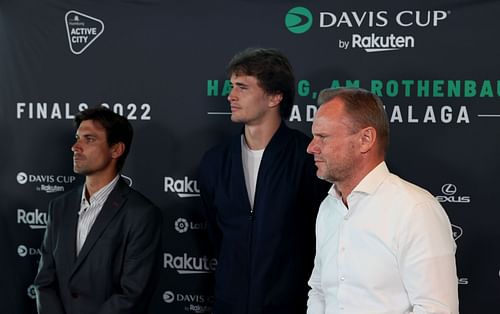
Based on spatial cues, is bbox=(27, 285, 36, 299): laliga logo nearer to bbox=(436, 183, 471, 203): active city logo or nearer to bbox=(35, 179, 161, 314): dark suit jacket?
bbox=(35, 179, 161, 314): dark suit jacket

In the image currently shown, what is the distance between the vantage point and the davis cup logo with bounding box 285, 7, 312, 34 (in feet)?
A: 11.3

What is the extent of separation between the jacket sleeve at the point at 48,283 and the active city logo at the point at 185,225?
79 cm

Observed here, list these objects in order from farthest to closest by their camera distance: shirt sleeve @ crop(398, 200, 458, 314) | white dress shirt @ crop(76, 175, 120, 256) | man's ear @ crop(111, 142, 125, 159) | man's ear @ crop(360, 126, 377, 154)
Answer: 1. man's ear @ crop(111, 142, 125, 159)
2. white dress shirt @ crop(76, 175, 120, 256)
3. man's ear @ crop(360, 126, 377, 154)
4. shirt sleeve @ crop(398, 200, 458, 314)

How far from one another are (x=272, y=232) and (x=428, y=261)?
39.4 inches

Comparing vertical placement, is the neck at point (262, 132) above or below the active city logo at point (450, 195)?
above

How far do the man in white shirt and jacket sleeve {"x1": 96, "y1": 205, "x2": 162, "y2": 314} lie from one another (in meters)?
0.93

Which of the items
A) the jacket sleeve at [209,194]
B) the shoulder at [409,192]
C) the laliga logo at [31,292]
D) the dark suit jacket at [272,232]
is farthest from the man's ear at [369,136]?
the laliga logo at [31,292]

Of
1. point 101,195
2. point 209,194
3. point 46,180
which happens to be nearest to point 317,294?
point 209,194

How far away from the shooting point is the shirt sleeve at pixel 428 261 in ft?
5.95

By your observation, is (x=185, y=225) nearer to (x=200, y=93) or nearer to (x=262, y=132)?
(x=200, y=93)

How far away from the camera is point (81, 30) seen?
3.73 meters

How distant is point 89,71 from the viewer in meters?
3.72

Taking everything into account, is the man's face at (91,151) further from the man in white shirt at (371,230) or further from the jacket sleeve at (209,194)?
the man in white shirt at (371,230)

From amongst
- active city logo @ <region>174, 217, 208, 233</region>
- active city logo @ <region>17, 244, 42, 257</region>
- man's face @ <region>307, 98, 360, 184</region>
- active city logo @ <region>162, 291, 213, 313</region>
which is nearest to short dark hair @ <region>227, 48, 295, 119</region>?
man's face @ <region>307, 98, 360, 184</region>
